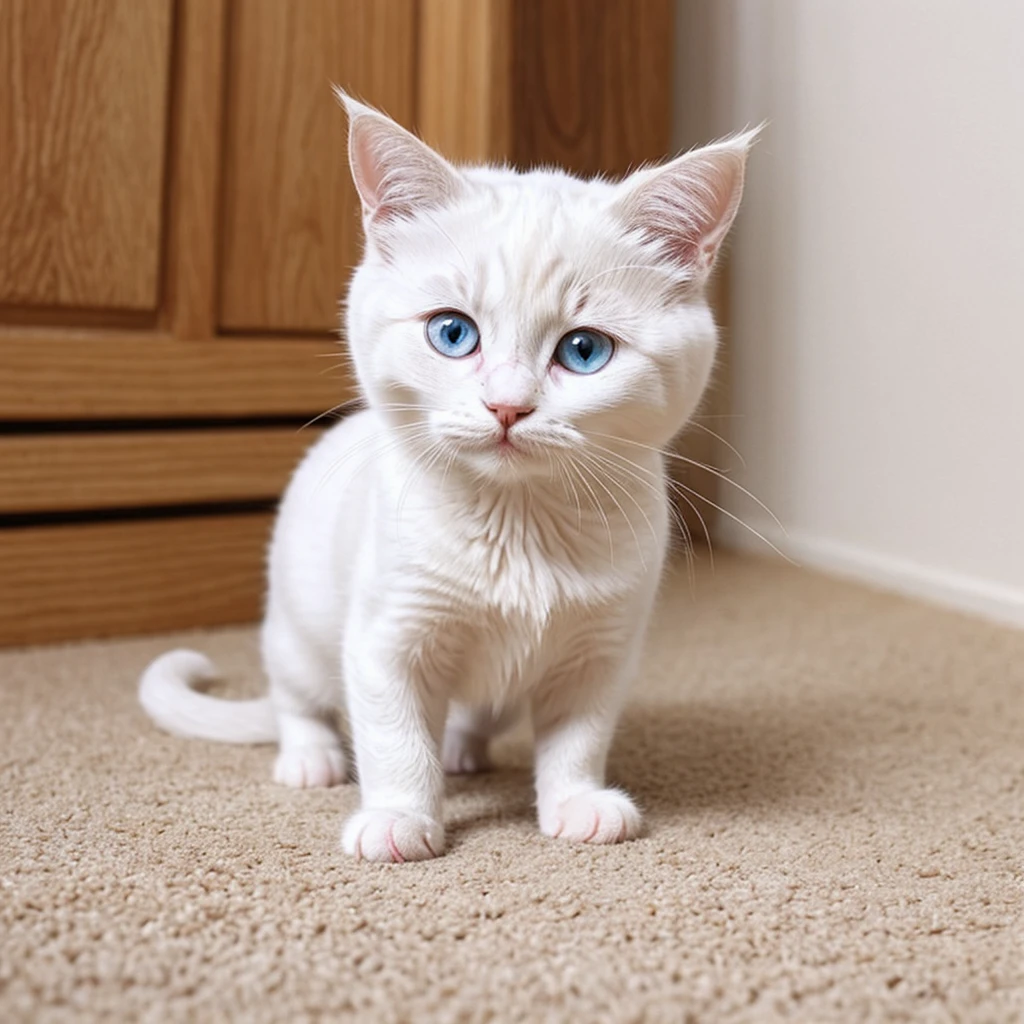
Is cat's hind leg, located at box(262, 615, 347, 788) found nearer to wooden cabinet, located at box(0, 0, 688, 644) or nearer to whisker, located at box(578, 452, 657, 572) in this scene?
whisker, located at box(578, 452, 657, 572)

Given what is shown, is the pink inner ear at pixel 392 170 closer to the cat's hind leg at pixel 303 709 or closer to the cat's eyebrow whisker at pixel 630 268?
the cat's eyebrow whisker at pixel 630 268

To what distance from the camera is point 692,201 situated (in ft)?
3.40

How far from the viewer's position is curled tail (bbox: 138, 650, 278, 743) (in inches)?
53.8

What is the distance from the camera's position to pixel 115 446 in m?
1.82

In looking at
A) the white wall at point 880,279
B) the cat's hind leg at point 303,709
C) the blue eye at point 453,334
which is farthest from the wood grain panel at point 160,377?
the white wall at point 880,279

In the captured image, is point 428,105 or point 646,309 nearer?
point 646,309

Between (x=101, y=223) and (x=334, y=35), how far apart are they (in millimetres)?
501

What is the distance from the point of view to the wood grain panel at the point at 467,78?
1920mm

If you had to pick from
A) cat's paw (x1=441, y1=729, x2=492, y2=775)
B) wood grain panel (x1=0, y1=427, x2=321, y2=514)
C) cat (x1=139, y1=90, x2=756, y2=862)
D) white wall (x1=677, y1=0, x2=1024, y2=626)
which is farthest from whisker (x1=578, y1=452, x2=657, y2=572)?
white wall (x1=677, y1=0, x2=1024, y2=626)

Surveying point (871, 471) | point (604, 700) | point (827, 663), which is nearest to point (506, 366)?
point (604, 700)

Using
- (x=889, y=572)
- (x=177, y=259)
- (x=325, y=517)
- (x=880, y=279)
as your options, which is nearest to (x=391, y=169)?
(x=325, y=517)

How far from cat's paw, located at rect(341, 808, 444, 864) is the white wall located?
4.49 feet

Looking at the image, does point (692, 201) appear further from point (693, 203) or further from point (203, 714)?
point (203, 714)

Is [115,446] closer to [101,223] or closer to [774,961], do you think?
[101,223]
